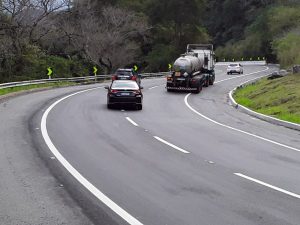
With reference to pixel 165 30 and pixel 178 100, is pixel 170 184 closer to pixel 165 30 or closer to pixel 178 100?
pixel 178 100

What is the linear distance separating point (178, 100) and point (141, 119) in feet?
35.0

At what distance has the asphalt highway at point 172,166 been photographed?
7996 mm

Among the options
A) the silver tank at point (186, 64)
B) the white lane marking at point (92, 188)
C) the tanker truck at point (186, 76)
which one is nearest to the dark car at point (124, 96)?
the white lane marking at point (92, 188)

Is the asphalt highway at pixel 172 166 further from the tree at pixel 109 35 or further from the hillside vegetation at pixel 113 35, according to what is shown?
the tree at pixel 109 35

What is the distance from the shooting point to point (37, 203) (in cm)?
823

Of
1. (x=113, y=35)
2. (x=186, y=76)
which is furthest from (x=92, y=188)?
(x=113, y=35)

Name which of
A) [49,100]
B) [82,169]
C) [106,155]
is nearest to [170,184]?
[82,169]

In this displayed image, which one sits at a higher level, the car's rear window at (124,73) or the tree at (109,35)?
the tree at (109,35)

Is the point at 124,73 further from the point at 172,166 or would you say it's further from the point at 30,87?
the point at 172,166

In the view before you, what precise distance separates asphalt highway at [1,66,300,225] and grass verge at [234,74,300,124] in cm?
235

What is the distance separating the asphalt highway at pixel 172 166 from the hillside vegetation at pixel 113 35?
2964 cm

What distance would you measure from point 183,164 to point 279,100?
1678 cm

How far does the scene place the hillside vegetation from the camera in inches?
2000

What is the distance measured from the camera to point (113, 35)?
211 ft
